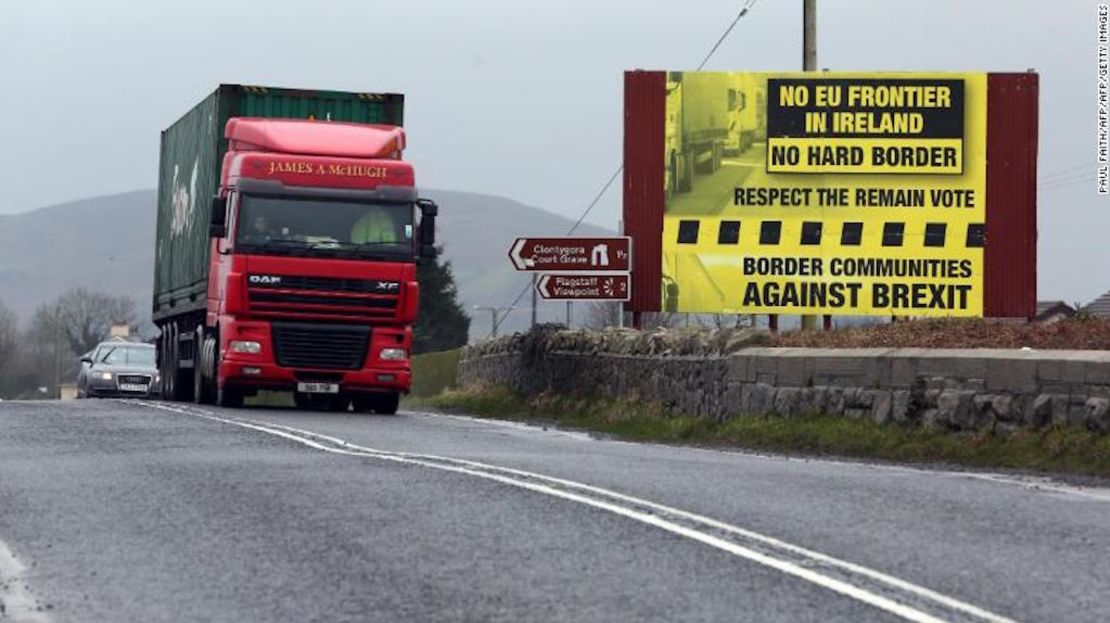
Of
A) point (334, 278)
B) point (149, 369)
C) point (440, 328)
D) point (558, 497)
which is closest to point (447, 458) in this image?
point (558, 497)

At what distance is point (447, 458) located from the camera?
15938mm

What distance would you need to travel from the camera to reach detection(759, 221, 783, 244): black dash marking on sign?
108 feet

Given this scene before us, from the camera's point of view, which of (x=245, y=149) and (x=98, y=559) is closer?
(x=98, y=559)

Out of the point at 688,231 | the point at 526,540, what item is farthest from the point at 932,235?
the point at 526,540

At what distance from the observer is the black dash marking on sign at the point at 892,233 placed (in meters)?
32.8

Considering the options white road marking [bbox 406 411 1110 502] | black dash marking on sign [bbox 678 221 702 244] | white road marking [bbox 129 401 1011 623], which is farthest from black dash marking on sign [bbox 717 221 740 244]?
white road marking [bbox 129 401 1011 623]

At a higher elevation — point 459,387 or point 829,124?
point 829,124

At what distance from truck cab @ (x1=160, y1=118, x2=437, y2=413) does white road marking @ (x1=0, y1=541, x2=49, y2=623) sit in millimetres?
16566

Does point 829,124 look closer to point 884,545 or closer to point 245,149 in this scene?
point 245,149

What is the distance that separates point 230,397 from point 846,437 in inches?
436

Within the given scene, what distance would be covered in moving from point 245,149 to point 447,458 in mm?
12651

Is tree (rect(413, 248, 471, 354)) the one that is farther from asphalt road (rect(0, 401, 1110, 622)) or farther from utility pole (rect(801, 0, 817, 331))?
asphalt road (rect(0, 401, 1110, 622))

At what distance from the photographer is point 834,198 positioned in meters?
32.9

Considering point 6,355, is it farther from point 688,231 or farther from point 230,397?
point 230,397
